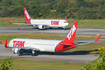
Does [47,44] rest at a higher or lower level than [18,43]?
lower

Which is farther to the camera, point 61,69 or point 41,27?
point 41,27

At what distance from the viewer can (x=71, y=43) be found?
40719 mm

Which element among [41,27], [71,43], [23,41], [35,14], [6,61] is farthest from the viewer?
[35,14]

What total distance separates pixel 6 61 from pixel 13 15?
189790 mm

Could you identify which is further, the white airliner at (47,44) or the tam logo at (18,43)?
the tam logo at (18,43)

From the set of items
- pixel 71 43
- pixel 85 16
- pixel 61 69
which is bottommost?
pixel 61 69

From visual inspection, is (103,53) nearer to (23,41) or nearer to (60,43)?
(60,43)

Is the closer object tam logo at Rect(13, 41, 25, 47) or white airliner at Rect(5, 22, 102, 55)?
white airliner at Rect(5, 22, 102, 55)

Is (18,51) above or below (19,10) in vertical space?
below

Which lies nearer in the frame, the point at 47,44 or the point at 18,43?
the point at 47,44

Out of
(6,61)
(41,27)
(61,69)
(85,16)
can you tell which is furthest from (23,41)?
(85,16)

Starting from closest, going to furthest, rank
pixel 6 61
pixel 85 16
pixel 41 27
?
pixel 6 61 < pixel 41 27 < pixel 85 16

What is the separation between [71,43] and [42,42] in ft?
21.1

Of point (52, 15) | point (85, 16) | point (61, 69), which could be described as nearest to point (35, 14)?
point (52, 15)
